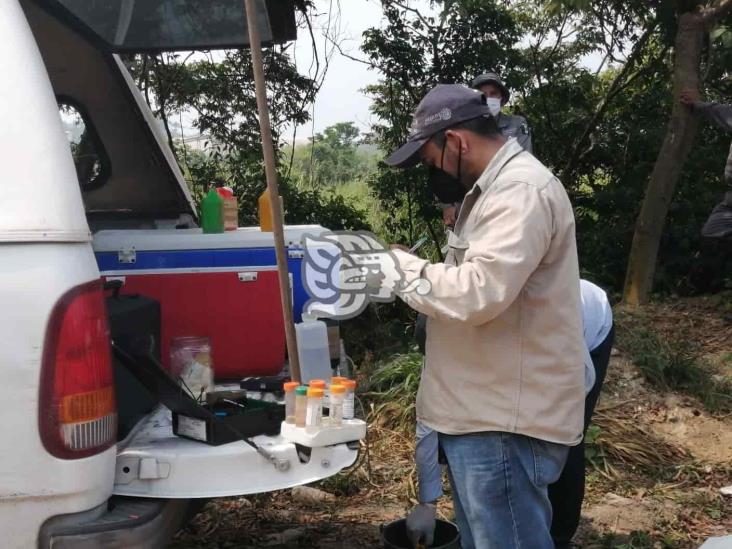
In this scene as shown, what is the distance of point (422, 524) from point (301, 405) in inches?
29.7

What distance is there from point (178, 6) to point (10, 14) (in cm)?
102

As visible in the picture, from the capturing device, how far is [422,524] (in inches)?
106

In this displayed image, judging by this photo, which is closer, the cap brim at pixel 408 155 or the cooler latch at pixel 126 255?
the cap brim at pixel 408 155

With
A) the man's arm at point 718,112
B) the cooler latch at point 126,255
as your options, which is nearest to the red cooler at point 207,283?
the cooler latch at point 126,255

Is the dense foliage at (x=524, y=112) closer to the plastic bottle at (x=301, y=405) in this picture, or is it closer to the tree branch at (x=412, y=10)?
the tree branch at (x=412, y=10)

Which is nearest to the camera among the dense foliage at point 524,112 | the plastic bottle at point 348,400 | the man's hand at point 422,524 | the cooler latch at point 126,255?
the plastic bottle at point 348,400

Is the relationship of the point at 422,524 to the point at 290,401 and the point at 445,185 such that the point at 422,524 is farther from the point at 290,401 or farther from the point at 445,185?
the point at 445,185

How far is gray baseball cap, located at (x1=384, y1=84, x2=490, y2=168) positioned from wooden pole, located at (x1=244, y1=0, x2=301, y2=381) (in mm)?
353

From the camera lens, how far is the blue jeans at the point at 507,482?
2129mm

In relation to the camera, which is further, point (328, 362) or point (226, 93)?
point (226, 93)

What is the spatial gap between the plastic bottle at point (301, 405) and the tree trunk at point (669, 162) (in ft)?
15.2

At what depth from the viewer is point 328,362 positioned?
279 cm

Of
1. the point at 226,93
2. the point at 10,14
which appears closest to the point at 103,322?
the point at 10,14

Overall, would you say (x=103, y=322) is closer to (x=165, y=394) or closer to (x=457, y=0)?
(x=165, y=394)
